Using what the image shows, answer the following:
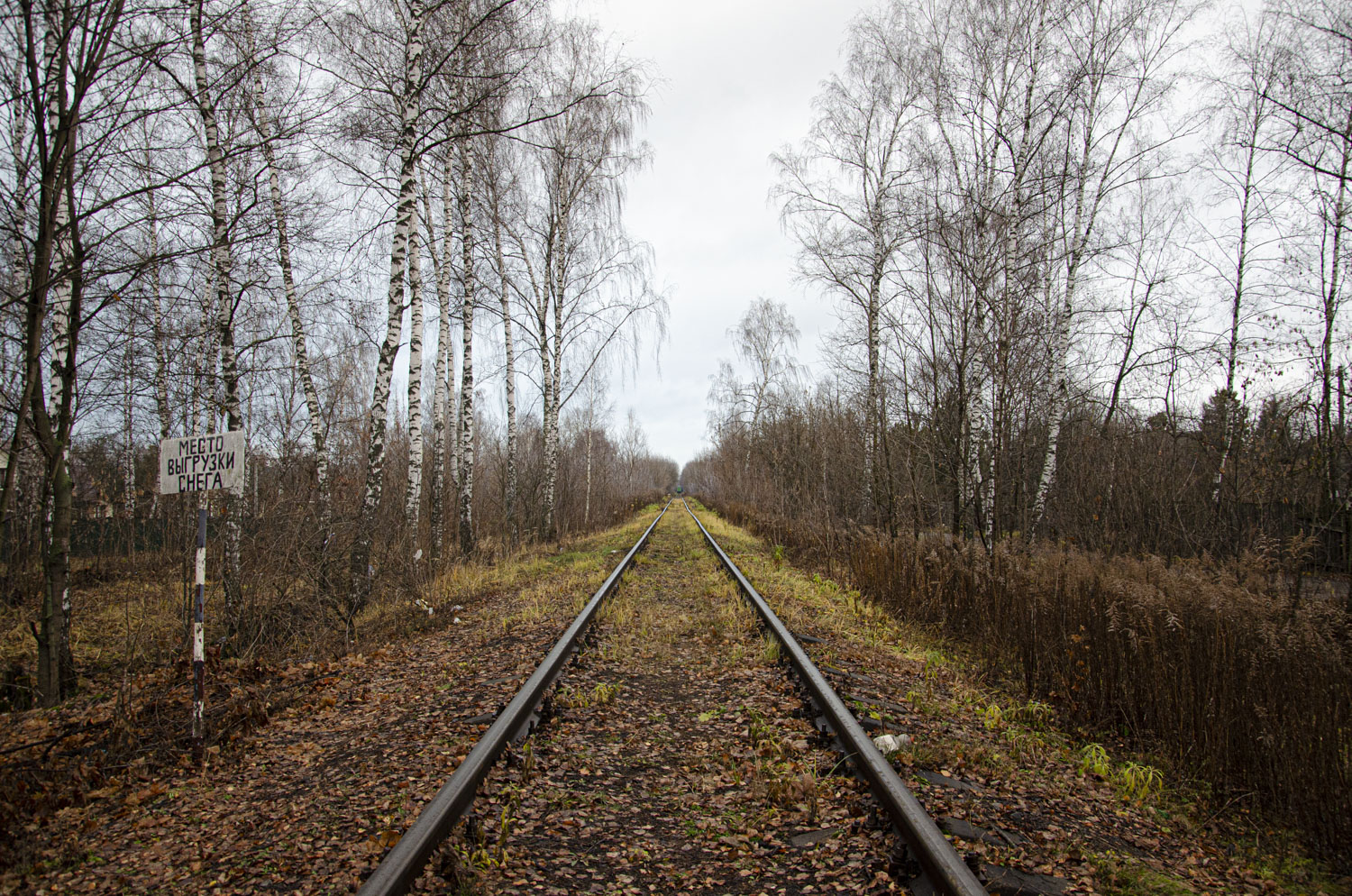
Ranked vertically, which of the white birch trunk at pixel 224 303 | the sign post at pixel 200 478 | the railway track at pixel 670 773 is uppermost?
the white birch trunk at pixel 224 303

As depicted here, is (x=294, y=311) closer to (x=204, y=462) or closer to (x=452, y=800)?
(x=204, y=462)

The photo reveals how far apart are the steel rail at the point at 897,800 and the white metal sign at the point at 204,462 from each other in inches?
153

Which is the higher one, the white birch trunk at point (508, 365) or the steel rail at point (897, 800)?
the white birch trunk at point (508, 365)

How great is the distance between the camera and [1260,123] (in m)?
14.4

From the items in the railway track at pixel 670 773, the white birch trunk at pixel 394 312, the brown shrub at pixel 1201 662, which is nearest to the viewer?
the railway track at pixel 670 773

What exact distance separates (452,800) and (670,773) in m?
1.30

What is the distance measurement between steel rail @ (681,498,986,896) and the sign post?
12.5ft

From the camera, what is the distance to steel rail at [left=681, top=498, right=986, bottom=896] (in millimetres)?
2336

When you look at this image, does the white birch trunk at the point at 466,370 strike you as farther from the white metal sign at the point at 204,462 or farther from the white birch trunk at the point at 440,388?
the white metal sign at the point at 204,462

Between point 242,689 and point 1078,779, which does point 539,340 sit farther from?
point 1078,779

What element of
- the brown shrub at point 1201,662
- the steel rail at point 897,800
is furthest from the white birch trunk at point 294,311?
the brown shrub at point 1201,662

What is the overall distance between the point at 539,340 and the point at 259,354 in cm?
792

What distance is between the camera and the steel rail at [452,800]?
2.33 metres

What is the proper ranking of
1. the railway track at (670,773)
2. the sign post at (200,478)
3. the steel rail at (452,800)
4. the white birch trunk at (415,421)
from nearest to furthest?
the steel rail at (452,800) < the railway track at (670,773) < the sign post at (200,478) < the white birch trunk at (415,421)
